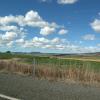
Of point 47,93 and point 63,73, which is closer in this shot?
point 47,93

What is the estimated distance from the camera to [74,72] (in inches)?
622

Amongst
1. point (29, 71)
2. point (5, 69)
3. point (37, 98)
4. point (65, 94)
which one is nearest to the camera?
point (37, 98)

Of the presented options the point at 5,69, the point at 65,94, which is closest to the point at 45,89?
the point at 65,94

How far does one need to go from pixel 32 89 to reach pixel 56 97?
1.80m

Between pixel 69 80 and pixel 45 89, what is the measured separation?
136 inches

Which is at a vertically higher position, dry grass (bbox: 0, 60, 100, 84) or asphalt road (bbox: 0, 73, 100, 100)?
dry grass (bbox: 0, 60, 100, 84)

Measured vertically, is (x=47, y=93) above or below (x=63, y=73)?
below

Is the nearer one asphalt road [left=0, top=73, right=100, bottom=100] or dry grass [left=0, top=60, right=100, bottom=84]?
asphalt road [left=0, top=73, right=100, bottom=100]

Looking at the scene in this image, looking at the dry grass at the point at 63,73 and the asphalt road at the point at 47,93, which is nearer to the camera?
the asphalt road at the point at 47,93

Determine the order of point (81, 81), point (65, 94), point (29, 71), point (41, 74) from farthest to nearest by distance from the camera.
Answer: point (29, 71) → point (41, 74) → point (81, 81) → point (65, 94)

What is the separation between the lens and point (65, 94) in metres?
10.4

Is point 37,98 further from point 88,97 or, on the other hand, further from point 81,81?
point 81,81

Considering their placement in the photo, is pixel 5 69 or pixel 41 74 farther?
pixel 5 69

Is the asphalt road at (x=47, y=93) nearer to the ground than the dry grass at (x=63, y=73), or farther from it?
nearer to the ground
